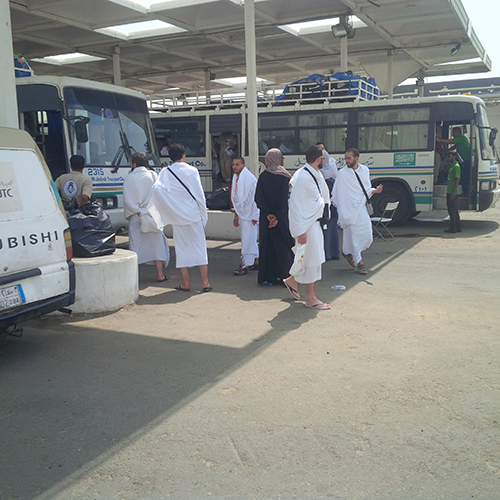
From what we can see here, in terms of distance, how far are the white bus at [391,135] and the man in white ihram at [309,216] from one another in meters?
7.37

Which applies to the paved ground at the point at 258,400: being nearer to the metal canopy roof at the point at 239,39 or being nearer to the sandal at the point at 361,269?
the sandal at the point at 361,269

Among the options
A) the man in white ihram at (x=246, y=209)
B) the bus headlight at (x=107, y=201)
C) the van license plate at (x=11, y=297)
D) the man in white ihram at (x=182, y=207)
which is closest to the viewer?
the van license plate at (x=11, y=297)

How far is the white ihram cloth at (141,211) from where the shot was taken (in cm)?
766

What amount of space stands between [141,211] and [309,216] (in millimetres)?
2644

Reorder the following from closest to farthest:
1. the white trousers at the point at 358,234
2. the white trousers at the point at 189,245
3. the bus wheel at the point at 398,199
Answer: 1. the white trousers at the point at 189,245
2. the white trousers at the point at 358,234
3. the bus wheel at the point at 398,199

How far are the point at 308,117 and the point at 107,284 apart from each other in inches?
373

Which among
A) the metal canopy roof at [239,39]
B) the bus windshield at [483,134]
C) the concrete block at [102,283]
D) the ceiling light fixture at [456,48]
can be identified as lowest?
the concrete block at [102,283]

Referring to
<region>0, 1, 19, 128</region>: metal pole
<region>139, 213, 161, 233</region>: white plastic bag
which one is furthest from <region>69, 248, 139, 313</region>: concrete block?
<region>0, 1, 19, 128</region>: metal pole

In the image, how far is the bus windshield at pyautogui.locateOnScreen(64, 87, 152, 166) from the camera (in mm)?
9398

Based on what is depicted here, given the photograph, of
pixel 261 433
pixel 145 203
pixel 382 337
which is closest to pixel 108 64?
pixel 145 203

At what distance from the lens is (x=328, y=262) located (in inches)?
362

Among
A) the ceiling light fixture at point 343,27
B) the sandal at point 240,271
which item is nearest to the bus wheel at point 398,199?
the ceiling light fixture at point 343,27

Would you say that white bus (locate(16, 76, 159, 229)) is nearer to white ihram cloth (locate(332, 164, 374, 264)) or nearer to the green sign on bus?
white ihram cloth (locate(332, 164, 374, 264))

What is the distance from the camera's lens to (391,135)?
1339 cm
